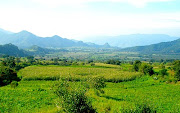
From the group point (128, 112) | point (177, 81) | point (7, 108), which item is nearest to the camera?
point (128, 112)

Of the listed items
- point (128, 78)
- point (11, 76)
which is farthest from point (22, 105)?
point (128, 78)

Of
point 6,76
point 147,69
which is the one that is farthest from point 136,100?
point 147,69

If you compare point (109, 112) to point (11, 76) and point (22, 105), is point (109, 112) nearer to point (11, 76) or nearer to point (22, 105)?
point (22, 105)

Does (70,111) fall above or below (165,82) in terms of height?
above

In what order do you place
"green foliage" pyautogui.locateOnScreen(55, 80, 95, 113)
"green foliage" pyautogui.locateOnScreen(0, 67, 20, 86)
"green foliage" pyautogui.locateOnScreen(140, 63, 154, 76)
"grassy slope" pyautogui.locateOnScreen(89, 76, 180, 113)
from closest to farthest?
"green foliage" pyautogui.locateOnScreen(55, 80, 95, 113) → "grassy slope" pyautogui.locateOnScreen(89, 76, 180, 113) → "green foliage" pyautogui.locateOnScreen(0, 67, 20, 86) → "green foliage" pyautogui.locateOnScreen(140, 63, 154, 76)

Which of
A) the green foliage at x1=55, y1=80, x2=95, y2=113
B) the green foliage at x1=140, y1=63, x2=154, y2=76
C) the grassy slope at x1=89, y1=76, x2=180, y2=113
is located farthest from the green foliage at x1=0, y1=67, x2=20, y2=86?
the green foliage at x1=140, y1=63, x2=154, y2=76

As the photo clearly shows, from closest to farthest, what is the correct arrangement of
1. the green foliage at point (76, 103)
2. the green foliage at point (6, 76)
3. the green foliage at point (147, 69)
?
the green foliage at point (76, 103) < the green foliage at point (6, 76) < the green foliage at point (147, 69)

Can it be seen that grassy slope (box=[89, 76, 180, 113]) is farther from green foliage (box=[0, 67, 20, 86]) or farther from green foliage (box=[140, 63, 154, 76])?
green foliage (box=[0, 67, 20, 86])

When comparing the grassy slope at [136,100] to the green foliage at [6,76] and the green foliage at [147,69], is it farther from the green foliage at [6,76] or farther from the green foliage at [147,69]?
the green foliage at [6,76]

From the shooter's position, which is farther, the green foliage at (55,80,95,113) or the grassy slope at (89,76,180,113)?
the grassy slope at (89,76,180,113)

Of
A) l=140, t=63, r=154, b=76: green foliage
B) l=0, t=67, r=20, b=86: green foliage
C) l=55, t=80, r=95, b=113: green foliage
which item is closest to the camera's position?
l=55, t=80, r=95, b=113: green foliage

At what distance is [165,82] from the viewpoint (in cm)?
5931

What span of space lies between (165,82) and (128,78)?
13.6 metres

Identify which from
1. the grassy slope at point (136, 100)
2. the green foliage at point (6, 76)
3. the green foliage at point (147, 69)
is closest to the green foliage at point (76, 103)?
the grassy slope at point (136, 100)
